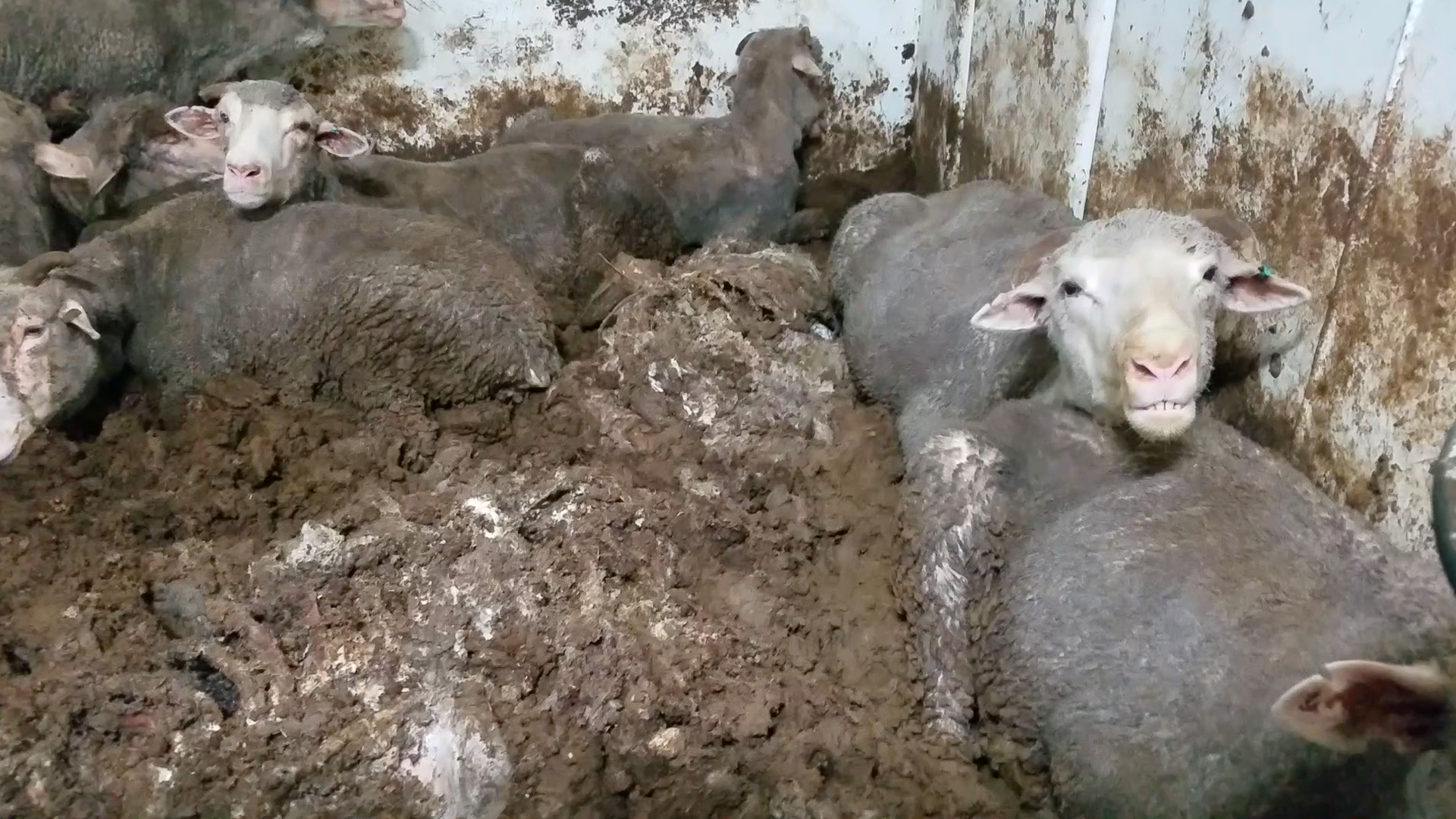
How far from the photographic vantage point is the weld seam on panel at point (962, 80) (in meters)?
5.41

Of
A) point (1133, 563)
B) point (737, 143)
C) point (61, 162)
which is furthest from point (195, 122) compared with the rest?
point (1133, 563)

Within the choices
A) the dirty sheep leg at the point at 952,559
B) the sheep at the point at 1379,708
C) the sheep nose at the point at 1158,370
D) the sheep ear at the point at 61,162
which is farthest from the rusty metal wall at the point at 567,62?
the sheep at the point at 1379,708

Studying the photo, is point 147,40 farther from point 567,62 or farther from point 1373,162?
point 1373,162

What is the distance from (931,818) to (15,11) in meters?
5.73

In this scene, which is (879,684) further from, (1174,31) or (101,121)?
(101,121)

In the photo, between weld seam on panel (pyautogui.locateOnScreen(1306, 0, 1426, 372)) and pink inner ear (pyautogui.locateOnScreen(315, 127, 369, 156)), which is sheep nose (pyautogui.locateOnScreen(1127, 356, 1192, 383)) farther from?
pink inner ear (pyautogui.locateOnScreen(315, 127, 369, 156))

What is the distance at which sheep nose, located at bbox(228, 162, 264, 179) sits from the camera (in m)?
4.25

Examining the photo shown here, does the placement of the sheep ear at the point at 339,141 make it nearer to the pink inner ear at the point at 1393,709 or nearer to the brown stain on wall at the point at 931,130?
the brown stain on wall at the point at 931,130

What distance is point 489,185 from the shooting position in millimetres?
5027

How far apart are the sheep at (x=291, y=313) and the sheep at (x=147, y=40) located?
1711 mm

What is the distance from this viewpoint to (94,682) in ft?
9.41

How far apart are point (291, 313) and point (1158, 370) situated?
314 cm

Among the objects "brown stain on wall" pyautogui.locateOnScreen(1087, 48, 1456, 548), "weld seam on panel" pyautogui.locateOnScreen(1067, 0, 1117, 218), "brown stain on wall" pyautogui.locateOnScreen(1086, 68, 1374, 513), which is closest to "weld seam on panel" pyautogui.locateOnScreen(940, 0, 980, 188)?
"weld seam on panel" pyautogui.locateOnScreen(1067, 0, 1117, 218)

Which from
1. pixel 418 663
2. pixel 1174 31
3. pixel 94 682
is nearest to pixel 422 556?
Result: pixel 418 663
